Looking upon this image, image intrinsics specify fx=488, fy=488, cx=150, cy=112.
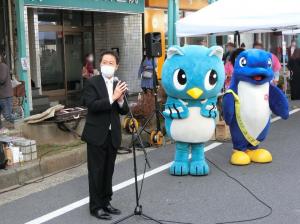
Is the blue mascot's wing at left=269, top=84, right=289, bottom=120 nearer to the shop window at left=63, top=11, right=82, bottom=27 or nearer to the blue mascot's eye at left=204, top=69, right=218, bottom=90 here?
the blue mascot's eye at left=204, top=69, right=218, bottom=90

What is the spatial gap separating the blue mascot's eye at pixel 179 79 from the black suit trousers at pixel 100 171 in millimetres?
1791

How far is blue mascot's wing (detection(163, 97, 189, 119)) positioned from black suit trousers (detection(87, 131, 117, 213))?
5.94 ft

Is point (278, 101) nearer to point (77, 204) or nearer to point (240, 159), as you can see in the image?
point (240, 159)

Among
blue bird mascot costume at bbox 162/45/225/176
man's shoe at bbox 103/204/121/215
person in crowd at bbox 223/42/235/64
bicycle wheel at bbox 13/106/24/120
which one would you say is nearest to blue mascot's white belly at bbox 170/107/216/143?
blue bird mascot costume at bbox 162/45/225/176

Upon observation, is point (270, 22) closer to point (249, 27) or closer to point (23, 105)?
point (249, 27)

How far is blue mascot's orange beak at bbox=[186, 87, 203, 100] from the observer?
6.52m

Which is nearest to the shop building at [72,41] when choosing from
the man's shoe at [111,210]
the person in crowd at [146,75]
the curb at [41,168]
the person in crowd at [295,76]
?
the person in crowd at [146,75]

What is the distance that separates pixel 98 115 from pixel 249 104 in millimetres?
3075

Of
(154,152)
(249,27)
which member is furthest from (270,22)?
(154,152)

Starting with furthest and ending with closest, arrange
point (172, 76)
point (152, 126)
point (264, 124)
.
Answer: point (152, 126), point (264, 124), point (172, 76)

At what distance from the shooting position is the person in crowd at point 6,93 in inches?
389

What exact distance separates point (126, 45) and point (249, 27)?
21.7ft

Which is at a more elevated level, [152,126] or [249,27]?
[249,27]

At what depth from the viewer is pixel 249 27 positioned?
34.4ft
